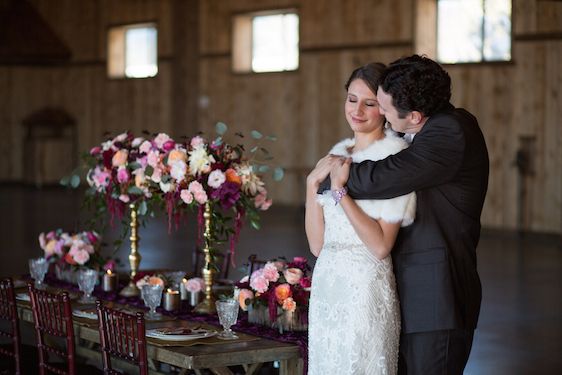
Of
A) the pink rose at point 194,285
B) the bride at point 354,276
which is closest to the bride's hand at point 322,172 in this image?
the bride at point 354,276

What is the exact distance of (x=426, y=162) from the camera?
10.2ft

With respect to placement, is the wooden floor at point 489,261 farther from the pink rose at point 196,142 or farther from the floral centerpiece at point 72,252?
the pink rose at point 196,142

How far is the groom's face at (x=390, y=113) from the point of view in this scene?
3.20 meters

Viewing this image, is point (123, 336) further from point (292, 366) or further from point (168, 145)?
point (168, 145)

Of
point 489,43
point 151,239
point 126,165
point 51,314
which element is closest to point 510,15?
point 489,43

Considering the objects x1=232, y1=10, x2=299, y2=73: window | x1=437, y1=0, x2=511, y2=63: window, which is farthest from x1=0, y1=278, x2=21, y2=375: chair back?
x1=232, y1=10, x2=299, y2=73: window

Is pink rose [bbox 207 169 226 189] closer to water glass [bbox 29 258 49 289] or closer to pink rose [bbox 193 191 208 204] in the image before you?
pink rose [bbox 193 191 208 204]

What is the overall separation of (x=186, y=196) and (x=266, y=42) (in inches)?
480

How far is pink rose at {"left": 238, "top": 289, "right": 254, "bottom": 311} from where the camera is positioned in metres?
4.12

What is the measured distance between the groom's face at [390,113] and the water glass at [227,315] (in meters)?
1.05

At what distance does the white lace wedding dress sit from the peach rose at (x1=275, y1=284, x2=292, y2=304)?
0.57 m

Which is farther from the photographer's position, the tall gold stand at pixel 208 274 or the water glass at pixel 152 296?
the tall gold stand at pixel 208 274

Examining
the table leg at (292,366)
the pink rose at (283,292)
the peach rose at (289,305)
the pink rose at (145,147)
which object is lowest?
the table leg at (292,366)

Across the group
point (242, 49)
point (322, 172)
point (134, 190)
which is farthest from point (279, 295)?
point (242, 49)
